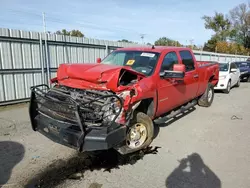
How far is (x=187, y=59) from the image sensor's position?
238 inches

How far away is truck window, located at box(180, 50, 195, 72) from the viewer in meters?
5.78

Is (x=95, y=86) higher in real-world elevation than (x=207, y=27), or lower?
lower

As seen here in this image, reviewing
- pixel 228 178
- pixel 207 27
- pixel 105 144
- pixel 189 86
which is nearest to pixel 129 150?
pixel 105 144

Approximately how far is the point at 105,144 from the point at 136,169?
886mm

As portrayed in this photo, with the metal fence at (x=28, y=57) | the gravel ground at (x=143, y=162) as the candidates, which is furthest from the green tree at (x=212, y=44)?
the gravel ground at (x=143, y=162)

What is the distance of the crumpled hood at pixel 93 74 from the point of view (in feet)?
12.0

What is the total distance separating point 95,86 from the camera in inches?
149

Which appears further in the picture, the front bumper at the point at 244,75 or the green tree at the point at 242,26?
the green tree at the point at 242,26

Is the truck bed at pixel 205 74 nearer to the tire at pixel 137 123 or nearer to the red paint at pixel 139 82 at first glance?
the red paint at pixel 139 82

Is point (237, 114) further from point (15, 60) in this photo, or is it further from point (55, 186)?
point (15, 60)

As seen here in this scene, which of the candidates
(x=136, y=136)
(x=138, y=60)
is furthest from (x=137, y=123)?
(x=138, y=60)

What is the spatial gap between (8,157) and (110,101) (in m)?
2.28

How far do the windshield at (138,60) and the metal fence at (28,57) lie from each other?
171 inches

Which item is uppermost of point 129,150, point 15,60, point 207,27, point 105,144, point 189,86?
point 207,27
